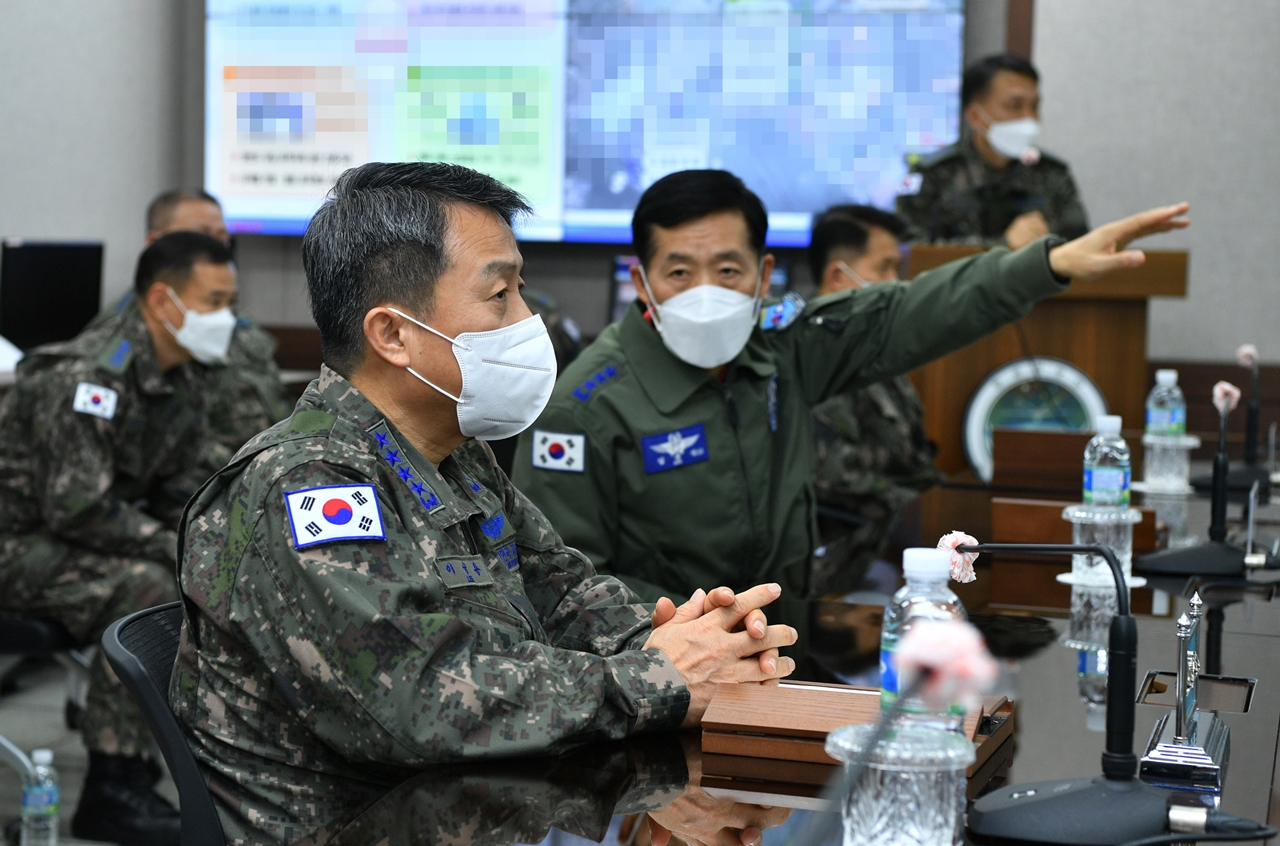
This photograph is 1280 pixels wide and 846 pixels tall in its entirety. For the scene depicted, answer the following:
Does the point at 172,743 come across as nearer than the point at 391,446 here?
Yes

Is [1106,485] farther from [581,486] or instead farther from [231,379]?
[231,379]

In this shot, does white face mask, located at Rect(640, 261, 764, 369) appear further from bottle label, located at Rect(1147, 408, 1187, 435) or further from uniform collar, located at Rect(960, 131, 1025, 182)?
uniform collar, located at Rect(960, 131, 1025, 182)

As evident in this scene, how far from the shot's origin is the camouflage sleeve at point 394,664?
116cm

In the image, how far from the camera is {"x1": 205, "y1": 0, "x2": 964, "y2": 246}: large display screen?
557 centimetres

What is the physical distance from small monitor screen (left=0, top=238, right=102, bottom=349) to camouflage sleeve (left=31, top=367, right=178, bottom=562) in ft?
5.20

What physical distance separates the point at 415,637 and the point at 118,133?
17.4 ft

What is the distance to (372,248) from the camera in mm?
1395

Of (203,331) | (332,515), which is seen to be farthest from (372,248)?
(203,331)

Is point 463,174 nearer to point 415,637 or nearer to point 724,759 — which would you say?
point 415,637

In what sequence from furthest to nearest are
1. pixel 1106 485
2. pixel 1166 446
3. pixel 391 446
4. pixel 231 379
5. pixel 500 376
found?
1. pixel 231 379
2. pixel 1166 446
3. pixel 1106 485
4. pixel 500 376
5. pixel 391 446

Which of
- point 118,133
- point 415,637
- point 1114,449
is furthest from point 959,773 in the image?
point 118,133

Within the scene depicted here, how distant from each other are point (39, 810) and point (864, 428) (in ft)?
7.85

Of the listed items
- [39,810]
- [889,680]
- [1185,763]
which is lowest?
[39,810]

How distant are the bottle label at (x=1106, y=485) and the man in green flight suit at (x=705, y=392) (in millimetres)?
333
